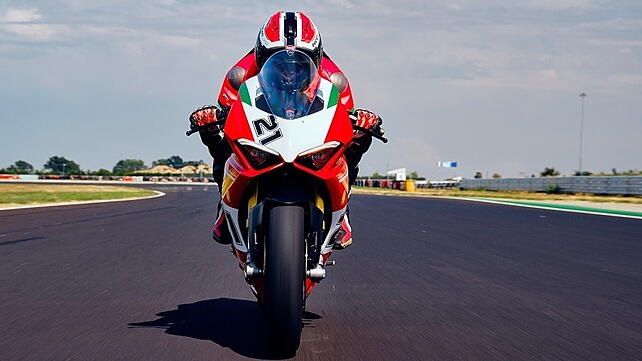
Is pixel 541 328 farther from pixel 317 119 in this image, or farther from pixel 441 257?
pixel 441 257

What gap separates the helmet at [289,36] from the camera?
5242mm

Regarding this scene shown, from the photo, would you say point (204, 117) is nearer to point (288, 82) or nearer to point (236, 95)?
point (236, 95)

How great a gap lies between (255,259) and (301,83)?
1.13m

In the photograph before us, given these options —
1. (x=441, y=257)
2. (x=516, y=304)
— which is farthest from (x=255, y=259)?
(x=441, y=257)

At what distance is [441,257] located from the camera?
10820mm

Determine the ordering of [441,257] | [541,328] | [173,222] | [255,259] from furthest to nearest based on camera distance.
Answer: [173,222] < [441,257] < [541,328] < [255,259]

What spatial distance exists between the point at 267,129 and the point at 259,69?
1.20 m

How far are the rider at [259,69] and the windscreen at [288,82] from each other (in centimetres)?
39

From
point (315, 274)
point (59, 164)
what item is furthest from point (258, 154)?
point (59, 164)

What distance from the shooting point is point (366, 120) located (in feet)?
17.7

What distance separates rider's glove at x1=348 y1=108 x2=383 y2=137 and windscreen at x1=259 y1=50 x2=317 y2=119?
625mm

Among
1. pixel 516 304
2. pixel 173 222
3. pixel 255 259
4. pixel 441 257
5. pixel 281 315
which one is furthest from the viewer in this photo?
pixel 173 222

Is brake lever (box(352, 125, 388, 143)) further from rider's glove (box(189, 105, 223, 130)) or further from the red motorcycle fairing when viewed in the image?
rider's glove (box(189, 105, 223, 130))

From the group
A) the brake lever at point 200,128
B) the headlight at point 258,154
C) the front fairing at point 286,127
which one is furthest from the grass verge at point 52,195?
the headlight at point 258,154
